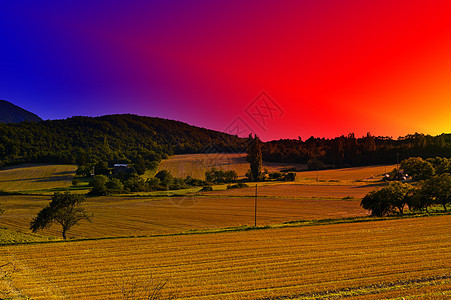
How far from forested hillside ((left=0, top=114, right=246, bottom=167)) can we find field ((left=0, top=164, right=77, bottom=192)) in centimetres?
727

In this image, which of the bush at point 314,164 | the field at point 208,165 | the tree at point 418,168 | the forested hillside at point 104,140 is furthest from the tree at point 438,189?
the forested hillside at point 104,140

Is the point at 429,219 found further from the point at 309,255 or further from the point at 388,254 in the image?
the point at 309,255

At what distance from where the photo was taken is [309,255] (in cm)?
1703

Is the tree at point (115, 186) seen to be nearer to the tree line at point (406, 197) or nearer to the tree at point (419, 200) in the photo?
the tree line at point (406, 197)

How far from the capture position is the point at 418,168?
6925 centimetres

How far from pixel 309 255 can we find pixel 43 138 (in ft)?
425

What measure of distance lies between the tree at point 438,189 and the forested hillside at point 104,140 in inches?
2871

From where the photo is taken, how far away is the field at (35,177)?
7185 centimetres

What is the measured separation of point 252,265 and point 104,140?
129314mm

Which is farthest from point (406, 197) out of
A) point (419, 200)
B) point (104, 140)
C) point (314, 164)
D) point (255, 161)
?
point (104, 140)

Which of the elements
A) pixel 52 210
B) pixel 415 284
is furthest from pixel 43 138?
pixel 415 284

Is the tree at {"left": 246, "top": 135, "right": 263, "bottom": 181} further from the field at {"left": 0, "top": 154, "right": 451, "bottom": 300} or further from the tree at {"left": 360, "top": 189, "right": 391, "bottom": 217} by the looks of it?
the tree at {"left": 360, "top": 189, "right": 391, "bottom": 217}

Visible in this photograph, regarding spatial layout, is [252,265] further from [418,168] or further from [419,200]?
[418,168]

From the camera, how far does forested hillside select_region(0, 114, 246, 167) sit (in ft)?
340
